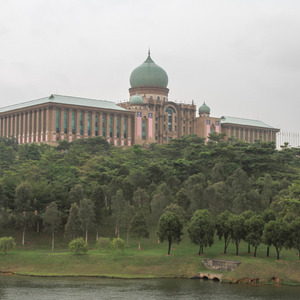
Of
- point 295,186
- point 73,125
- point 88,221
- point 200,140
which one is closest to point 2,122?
point 73,125

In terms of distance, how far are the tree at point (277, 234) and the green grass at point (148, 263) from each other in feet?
6.23

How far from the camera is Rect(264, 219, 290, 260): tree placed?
2373 inches

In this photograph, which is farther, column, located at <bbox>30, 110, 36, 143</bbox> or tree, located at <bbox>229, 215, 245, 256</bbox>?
column, located at <bbox>30, 110, 36, 143</bbox>

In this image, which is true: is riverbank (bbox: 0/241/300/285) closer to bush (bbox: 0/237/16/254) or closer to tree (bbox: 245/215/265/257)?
bush (bbox: 0/237/16/254)

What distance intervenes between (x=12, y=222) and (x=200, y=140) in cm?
4857

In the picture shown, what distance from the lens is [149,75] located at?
139 meters

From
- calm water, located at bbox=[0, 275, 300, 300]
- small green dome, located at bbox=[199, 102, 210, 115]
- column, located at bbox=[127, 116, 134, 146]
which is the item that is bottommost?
calm water, located at bbox=[0, 275, 300, 300]

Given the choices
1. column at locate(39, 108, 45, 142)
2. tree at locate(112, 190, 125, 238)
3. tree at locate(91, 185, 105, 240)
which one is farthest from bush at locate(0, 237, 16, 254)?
column at locate(39, 108, 45, 142)

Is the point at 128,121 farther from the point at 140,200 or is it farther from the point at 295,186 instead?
the point at 295,186

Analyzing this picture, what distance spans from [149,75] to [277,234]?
83.5m

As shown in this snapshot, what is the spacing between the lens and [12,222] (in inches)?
3034

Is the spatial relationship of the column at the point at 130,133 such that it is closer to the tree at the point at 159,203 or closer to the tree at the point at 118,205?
the tree at the point at 159,203

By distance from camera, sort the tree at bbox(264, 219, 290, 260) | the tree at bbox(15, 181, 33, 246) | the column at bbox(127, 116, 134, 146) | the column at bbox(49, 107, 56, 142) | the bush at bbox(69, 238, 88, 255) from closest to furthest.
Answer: the tree at bbox(264, 219, 290, 260) → the bush at bbox(69, 238, 88, 255) → the tree at bbox(15, 181, 33, 246) → the column at bbox(49, 107, 56, 142) → the column at bbox(127, 116, 134, 146)

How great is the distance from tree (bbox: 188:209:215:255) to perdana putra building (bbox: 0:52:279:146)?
61938 mm
